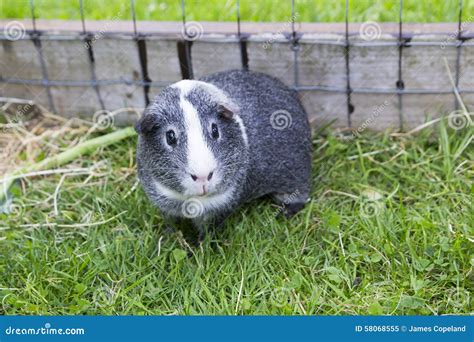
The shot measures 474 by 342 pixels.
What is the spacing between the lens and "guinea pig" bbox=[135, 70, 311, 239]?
130 inches

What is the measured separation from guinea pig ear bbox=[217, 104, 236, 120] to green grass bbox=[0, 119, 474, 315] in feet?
2.07

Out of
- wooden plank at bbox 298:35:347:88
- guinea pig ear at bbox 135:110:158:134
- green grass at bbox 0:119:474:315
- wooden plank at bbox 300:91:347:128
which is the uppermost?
wooden plank at bbox 298:35:347:88

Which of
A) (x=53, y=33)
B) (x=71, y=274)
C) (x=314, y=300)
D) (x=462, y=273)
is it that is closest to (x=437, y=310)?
(x=462, y=273)

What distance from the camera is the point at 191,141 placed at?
327 centimetres

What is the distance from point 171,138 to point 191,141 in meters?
0.14

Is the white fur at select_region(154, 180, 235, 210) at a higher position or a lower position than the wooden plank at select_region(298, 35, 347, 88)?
lower

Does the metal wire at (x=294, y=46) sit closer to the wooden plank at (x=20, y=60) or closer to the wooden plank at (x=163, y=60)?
the wooden plank at (x=163, y=60)

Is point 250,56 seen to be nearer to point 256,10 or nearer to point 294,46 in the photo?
point 294,46

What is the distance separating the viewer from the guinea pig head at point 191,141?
3264 mm

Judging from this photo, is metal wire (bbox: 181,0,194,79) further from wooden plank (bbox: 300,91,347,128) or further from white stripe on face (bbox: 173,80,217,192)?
white stripe on face (bbox: 173,80,217,192)

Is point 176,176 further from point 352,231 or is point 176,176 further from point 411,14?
point 411,14

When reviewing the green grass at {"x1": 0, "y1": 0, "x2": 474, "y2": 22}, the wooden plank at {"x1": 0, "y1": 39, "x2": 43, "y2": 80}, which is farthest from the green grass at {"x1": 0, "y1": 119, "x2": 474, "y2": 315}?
the green grass at {"x1": 0, "y1": 0, "x2": 474, "y2": 22}

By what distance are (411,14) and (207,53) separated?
1362mm

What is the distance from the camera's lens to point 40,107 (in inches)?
189
